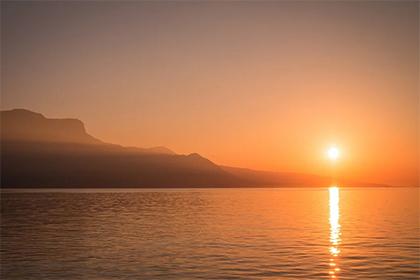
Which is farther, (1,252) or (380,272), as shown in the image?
(1,252)

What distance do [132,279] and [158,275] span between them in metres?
1.76

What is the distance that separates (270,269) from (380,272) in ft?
23.6

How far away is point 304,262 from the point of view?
34000 millimetres

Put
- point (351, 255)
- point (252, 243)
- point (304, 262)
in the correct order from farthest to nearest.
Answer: point (252, 243) → point (351, 255) → point (304, 262)

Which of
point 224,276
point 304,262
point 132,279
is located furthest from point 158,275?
point 304,262

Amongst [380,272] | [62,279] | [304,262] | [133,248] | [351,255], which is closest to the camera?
[62,279]

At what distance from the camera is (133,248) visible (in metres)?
40.7

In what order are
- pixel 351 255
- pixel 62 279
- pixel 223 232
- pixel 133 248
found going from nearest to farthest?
pixel 62 279 → pixel 351 255 → pixel 133 248 → pixel 223 232

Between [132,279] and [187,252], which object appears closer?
[132,279]

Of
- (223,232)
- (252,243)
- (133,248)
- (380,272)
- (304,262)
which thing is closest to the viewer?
(380,272)

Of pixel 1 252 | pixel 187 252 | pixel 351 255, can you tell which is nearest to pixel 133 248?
pixel 187 252

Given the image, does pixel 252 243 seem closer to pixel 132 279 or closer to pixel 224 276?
pixel 224 276

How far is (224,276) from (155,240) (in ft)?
58.6

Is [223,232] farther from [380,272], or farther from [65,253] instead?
[380,272]
